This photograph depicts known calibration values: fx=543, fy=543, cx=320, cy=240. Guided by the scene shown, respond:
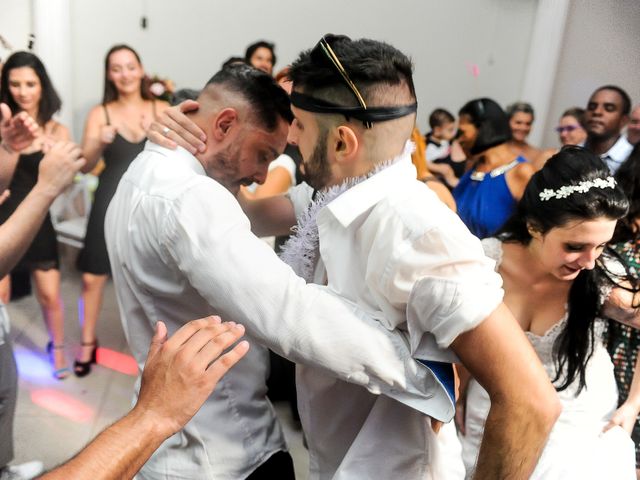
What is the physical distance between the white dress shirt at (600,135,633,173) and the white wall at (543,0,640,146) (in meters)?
0.62

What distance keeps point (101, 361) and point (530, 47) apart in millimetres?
2480

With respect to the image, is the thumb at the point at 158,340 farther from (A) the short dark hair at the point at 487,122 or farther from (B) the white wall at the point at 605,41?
(A) the short dark hair at the point at 487,122

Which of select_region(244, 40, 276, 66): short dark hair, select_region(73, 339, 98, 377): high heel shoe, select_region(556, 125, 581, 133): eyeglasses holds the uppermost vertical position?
select_region(244, 40, 276, 66): short dark hair

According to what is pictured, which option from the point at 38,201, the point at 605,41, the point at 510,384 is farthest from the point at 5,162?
the point at 605,41

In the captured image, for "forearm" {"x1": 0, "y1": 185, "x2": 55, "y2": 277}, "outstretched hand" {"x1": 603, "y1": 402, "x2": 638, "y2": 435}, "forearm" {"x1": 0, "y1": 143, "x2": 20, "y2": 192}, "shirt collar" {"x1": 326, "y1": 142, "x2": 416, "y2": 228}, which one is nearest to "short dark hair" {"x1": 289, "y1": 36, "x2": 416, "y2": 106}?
"shirt collar" {"x1": 326, "y1": 142, "x2": 416, "y2": 228}

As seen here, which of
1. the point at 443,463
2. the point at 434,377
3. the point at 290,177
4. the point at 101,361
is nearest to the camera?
the point at 434,377

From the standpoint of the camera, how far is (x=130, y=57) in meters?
2.81

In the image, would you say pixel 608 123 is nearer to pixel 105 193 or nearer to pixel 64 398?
pixel 105 193

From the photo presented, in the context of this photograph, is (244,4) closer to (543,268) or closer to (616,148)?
(616,148)

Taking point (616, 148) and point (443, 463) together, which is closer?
point (443, 463)

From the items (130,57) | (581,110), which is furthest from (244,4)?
(581,110)

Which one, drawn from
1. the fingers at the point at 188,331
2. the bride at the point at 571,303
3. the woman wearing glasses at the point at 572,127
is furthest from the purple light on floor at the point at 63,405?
the woman wearing glasses at the point at 572,127

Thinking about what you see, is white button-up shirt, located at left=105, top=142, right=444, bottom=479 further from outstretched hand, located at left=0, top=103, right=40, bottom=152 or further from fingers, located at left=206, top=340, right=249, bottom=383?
outstretched hand, located at left=0, top=103, right=40, bottom=152

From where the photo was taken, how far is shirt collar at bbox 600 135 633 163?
7.39ft
